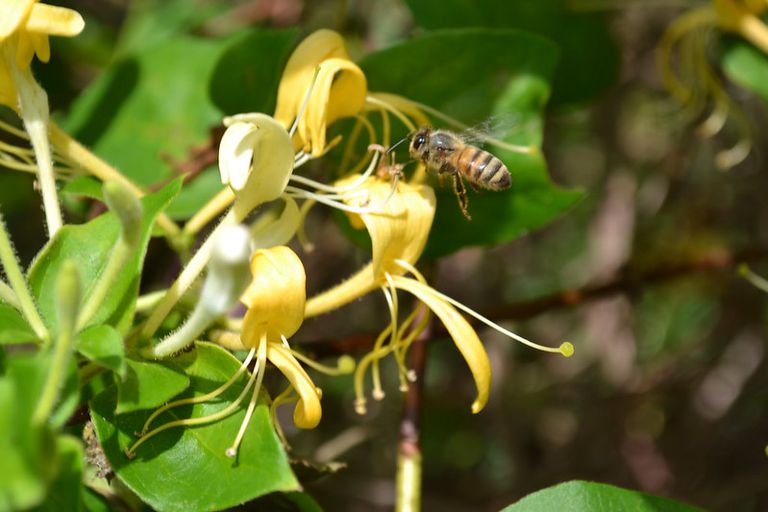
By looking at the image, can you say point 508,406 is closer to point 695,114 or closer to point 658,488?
point 658,488

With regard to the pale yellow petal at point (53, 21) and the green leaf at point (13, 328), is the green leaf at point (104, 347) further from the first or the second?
the pale yellow petal at point (53, 21)

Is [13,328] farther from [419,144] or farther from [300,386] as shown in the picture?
[419,144]

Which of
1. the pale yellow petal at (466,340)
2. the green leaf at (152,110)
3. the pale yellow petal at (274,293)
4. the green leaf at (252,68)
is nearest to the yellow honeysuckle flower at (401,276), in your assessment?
the pale yellow petal at (466,340)

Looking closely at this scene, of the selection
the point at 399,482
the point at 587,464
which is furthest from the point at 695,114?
the point at 399,482

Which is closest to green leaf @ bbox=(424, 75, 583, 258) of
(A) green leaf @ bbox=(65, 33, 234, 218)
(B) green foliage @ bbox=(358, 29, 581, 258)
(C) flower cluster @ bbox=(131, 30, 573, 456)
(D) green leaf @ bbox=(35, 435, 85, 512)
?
(B) green foliage @ bbox=(358, 29, 581, 258)

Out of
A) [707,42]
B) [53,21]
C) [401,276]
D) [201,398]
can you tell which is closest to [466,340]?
[401,276]

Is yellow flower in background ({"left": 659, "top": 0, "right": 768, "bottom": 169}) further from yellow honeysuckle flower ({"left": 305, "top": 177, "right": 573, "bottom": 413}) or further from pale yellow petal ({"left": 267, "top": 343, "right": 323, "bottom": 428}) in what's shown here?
pale yellow petal ({"left": 267, "top": 343, "right": 323, "bottom": 428})
